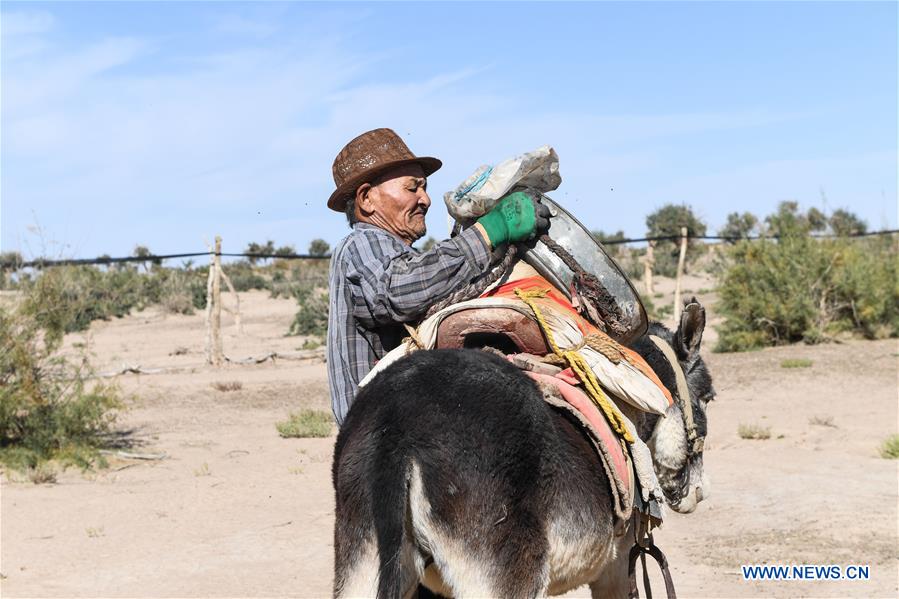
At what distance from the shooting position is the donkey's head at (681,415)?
4.04 metres

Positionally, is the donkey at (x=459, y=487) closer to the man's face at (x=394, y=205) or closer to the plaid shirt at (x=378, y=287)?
the plaid shirt at (x=378, y=287)

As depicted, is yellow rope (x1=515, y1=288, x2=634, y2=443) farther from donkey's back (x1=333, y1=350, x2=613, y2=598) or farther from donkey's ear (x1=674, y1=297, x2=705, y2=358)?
donkey's ear (x1=674, y1=297, x2=705, y2=358)

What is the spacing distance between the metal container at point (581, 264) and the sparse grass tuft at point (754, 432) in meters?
8.99

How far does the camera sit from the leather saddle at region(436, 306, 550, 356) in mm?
3240

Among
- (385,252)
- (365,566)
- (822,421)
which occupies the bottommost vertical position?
(822,421)

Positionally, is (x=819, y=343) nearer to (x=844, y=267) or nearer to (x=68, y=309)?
(x=844, y=267)

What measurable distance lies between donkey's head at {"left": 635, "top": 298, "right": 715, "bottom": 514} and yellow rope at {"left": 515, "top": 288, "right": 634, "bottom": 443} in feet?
1.90

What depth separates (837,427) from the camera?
12.4 metres

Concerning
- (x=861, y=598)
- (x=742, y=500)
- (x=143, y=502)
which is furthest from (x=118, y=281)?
(x=861, y=598)

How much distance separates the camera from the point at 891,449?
10.7m

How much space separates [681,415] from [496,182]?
4.57ft

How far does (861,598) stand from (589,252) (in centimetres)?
401

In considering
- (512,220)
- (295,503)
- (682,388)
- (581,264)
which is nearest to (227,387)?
(295,503)

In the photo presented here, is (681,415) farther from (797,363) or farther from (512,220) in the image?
(797,363)
